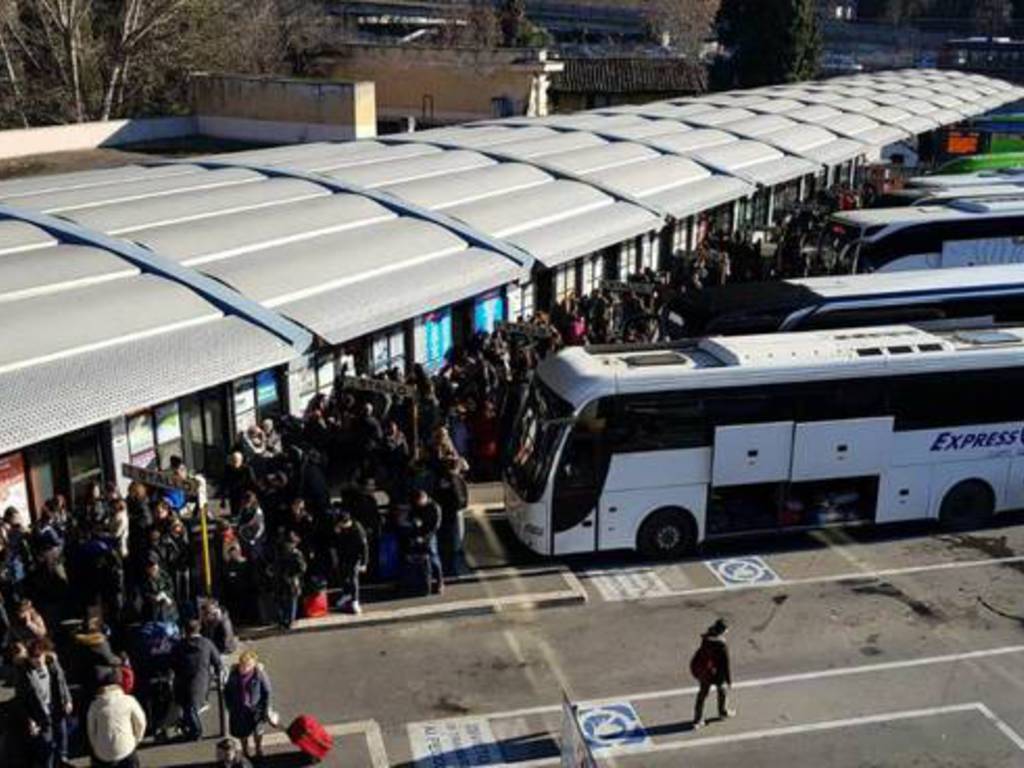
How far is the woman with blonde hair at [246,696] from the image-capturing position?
968 centimetres

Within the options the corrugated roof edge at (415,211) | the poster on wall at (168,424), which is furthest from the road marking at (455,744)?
the corrugated roof edge at (415,211)

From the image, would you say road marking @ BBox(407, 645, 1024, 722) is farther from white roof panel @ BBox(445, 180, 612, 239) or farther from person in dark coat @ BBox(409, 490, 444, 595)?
white roof panel @ BBox(445, 180, 612, 239)

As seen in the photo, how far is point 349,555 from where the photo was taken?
12.4 metres

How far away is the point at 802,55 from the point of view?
63.3 meters

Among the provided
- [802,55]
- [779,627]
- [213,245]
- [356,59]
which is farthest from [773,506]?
[802,55]

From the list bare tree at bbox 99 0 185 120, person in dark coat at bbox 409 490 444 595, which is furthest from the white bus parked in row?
bare tree at bbox 99 0 185 120

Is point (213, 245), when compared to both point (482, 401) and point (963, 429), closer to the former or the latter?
point (482, 401)

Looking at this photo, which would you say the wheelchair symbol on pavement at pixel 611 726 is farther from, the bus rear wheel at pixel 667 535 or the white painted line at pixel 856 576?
the bus rear wheel at pixel 667 535

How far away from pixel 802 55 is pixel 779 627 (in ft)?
184

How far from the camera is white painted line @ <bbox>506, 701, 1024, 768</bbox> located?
1041 cm

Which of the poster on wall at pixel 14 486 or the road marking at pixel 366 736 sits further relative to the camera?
the poster on wall at pixel 14 486

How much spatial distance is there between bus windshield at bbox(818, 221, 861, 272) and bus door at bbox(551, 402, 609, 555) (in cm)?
1365

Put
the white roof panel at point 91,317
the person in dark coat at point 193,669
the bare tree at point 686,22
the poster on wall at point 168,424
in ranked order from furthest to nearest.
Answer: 1. the bare tree at point 686,22
2. the poster on wall at point 168,424
3. the white roof panel at point 91,317
4. the person in dark coat at point 193,669

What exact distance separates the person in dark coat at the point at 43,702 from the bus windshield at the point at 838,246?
1975 centimetres
